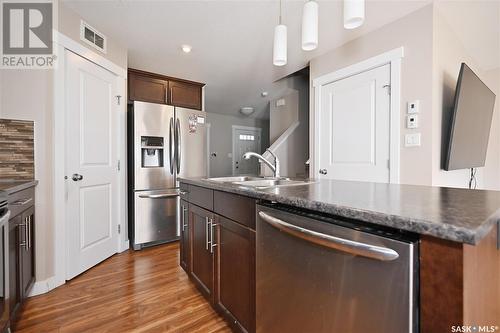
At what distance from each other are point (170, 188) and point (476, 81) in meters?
3.54

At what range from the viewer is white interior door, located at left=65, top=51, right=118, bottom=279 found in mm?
2182

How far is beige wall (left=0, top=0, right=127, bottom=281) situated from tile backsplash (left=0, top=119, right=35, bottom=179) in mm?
37

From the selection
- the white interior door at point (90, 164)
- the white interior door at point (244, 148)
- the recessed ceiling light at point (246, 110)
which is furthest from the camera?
the white interior door at point (244, 148)

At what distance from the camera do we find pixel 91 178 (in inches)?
94.7

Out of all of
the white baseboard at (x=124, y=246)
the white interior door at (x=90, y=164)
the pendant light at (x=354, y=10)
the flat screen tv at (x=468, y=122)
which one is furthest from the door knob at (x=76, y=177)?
the flat screen tv at (x=468, y=122)

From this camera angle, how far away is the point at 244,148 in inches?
269

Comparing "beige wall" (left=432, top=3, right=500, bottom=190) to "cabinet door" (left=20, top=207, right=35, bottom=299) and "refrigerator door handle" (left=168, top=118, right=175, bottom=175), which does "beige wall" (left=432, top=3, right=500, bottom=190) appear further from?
"cabinet door" (left=20, top=207, right=35, bottom=299)

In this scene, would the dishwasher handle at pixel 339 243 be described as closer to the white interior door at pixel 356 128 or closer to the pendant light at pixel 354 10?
the pendant light at pixel 354 10

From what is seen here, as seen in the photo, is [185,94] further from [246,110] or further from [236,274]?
[236,274]

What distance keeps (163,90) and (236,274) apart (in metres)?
3.12

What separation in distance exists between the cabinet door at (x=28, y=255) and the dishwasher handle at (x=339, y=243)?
5.93 feet

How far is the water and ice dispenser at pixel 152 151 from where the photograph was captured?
301 cm

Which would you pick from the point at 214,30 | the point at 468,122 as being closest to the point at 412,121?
the point at 468,122

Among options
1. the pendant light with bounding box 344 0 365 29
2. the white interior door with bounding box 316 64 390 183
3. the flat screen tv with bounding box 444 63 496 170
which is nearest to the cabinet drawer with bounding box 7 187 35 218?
the pendant light with bounding box 344 0 365 29
